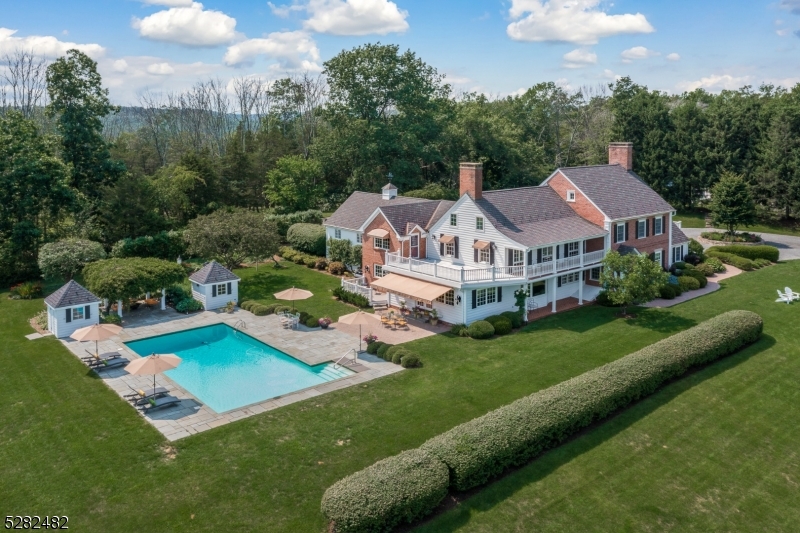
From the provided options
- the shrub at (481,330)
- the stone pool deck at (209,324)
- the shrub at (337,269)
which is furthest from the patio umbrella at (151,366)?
the shrub at (337,269)

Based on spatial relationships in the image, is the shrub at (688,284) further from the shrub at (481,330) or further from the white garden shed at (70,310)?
the white garden shed at (70,310)

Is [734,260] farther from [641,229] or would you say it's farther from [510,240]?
[510,240]

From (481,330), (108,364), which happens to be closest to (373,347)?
(481,330)

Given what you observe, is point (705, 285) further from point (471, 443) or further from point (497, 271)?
point (471, 443)

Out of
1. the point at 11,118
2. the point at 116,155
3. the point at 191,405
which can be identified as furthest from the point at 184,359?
the point at 116,155

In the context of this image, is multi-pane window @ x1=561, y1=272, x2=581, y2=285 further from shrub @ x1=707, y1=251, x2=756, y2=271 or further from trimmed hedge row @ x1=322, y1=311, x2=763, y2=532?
shrub @ x1=707, y1=251, x2=756, y2=271

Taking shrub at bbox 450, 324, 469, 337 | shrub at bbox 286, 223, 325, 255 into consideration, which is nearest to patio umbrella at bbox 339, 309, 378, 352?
shrub at bbox 450, 324, 469, 337
